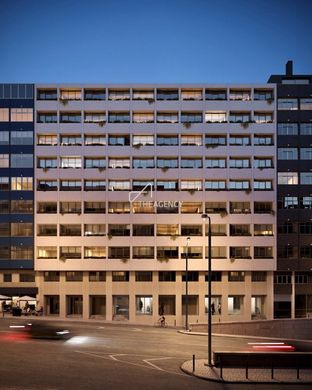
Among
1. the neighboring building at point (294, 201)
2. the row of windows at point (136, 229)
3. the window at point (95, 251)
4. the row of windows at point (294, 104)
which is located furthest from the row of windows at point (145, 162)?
the window at point (95, 251)

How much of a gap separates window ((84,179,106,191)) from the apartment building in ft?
0.55

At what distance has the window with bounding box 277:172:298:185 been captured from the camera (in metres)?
73.3

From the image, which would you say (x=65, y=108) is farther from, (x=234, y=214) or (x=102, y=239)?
(x=234, y=214)

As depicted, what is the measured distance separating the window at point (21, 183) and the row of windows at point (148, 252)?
9417mm

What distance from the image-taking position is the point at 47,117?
2911 inches

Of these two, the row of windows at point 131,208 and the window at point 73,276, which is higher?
the row of windows at point 131,208

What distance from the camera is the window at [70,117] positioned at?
242ft

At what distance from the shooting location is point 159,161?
242 ft

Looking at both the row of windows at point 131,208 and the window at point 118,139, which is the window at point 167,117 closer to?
the window at point 118,139

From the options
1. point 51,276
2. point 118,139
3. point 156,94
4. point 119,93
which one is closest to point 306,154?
point 156,94

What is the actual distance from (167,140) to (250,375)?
51815mm

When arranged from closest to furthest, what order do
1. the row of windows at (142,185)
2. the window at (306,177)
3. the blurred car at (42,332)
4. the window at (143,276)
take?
the blurred car at (42,332)
the window at (143,276)
the row of windows at (142,185)
the window at (306,177)

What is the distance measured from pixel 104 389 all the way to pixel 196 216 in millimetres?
50797

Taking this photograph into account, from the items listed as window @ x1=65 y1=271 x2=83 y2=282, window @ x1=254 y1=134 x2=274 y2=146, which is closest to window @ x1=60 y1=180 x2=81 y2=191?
window @ x1=65 y1=271 x2=83 y2=282
